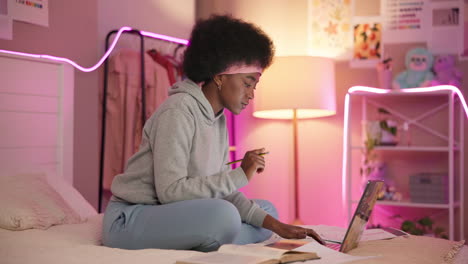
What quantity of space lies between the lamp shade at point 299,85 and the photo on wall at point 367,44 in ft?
0.94

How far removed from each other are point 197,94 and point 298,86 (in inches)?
63.5

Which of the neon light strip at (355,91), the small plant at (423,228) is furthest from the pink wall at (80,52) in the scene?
the small plant at (423,228)

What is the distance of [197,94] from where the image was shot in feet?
6.00

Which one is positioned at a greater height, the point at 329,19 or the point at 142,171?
the point at 329,19

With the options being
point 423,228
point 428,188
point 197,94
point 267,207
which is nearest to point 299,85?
point 428,188

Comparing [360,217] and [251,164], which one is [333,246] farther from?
[251,164]

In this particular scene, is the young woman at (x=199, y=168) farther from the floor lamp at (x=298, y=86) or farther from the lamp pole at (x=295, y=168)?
the lamp pole at (x=295, y=168)

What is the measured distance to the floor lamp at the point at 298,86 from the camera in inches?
132

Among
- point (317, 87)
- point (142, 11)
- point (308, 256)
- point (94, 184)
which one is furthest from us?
point (142, 11)

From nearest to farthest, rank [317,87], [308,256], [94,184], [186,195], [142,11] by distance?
[308,256] < [186,195] < [94,184] < [317,87] < [142,11]

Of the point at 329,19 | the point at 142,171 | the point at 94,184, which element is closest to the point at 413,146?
the point at 329,19

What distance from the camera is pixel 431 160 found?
3.50 m

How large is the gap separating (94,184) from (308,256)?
2073 mm

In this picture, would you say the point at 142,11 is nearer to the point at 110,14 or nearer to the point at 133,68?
A: the point at 110,14
